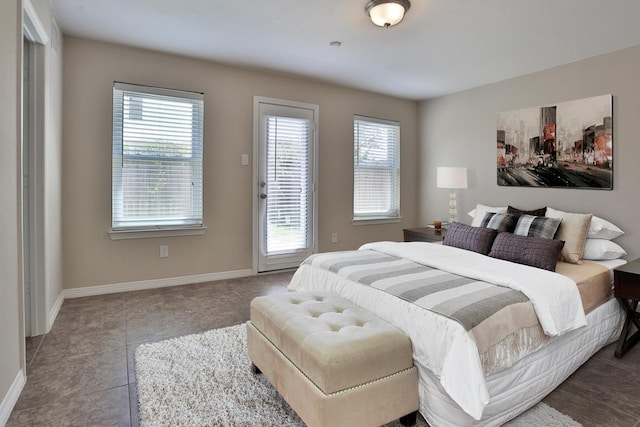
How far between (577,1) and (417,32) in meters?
1.12

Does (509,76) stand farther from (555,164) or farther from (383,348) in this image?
(383,348)

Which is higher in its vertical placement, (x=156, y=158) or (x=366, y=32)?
(x=366, y=32)

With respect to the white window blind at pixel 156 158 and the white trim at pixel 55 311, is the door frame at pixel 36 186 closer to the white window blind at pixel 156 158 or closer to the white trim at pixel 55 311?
the white trim at pixel 55 311

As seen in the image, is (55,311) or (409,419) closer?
(409,419)

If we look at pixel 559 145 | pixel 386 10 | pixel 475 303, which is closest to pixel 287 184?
pixel 386 10

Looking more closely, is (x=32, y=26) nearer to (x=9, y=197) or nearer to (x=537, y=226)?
(x=9, y=197)

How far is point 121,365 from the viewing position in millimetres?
2270

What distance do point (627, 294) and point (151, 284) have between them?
4044 millimetres

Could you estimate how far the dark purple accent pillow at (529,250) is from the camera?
2623mm

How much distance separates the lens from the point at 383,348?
157 cm

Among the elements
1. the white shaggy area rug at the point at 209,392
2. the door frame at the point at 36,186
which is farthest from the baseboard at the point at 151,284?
the white shaggy area rug at the point at 209,392

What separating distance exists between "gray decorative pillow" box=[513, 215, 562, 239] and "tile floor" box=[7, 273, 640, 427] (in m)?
0.92

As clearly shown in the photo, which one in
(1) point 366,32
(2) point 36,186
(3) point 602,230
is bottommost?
(3) point 602,230

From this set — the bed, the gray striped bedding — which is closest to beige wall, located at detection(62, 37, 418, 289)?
the bed
